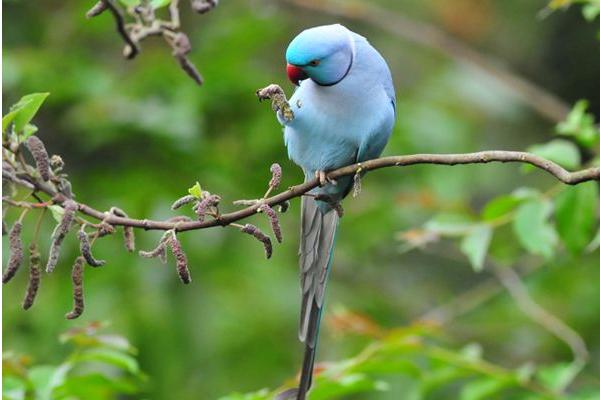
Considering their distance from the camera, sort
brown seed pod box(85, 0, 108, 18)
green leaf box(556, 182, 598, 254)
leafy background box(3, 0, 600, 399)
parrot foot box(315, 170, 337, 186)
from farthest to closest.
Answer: leafy background box(3, 0, 600, 399)
green leaf box(556, 182, 598, 254)
parrot foot box(315, 170, 337, 186)
brown seed pod box(85, 0, 108, 18)

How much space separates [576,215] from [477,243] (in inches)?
12.1

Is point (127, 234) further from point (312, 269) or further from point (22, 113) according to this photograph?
point (312, 269)

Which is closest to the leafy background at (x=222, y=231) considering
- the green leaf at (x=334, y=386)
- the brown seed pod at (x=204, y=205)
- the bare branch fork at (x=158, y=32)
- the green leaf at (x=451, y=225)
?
the green leaf at (x=451, y=225)

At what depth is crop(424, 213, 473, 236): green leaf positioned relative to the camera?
126 inches

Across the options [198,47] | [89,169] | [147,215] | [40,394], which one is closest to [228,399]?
[40,394]

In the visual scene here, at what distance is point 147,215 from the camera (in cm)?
436

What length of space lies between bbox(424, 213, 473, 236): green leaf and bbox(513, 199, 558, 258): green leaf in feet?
0.67

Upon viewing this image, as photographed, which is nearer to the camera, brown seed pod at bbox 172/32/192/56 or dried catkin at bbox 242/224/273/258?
dried catkin at bbox 242/224/273/258

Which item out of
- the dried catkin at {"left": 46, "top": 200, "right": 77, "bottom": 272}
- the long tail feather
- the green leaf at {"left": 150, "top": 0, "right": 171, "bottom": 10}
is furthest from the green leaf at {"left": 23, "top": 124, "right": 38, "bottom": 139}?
the long tail feather

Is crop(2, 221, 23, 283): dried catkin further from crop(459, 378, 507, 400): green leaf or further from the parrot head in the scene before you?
crop(459, 378, 507, 400): green leaf

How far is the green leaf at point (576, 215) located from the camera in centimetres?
295

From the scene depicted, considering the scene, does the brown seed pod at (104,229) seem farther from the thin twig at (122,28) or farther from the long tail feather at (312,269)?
the long tail feather at (312,269)

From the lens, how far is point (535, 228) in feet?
9.87

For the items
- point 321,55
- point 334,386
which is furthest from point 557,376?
point 321,55
